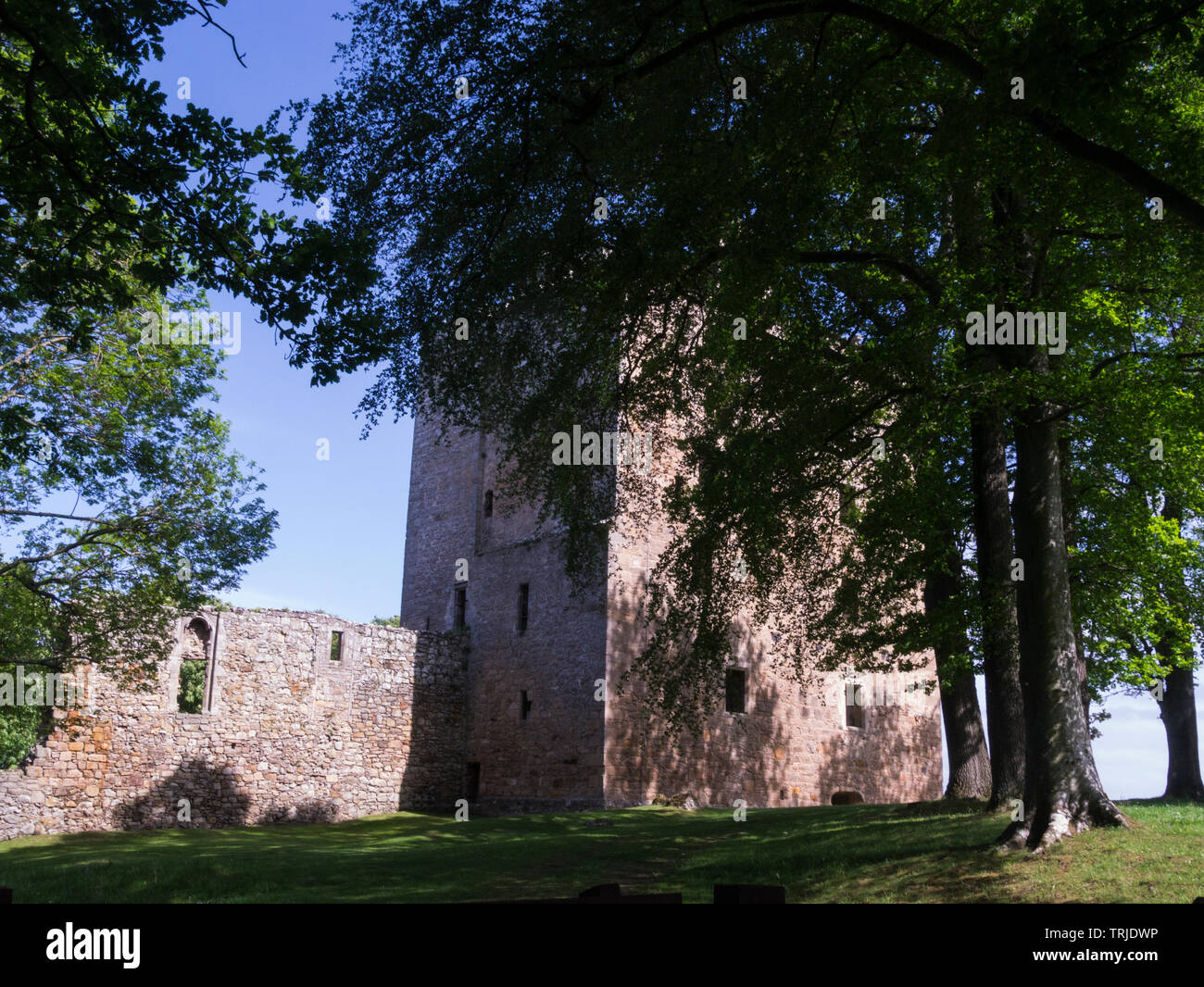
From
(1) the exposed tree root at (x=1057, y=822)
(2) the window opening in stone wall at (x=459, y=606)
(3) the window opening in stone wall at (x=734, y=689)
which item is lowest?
(1) the exposed tree root at (x=1057, y=822)

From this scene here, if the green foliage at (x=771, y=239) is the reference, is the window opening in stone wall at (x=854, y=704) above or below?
below

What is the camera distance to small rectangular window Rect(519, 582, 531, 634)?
84.7 feet

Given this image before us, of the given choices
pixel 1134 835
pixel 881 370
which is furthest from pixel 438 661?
pixel 1134 835

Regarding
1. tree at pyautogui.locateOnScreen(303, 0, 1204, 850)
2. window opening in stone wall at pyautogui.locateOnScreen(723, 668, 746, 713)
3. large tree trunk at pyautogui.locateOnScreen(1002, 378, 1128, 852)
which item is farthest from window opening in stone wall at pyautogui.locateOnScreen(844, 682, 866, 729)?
large tree trunk at pyautogui.locateOnScreen(1002, 378, 1128, 852)

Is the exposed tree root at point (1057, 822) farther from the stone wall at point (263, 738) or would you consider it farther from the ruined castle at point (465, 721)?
the stone wall at point (263, 738)

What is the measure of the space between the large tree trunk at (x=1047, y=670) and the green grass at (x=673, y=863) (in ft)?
1.12

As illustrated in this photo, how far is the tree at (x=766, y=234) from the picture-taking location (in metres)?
10.4

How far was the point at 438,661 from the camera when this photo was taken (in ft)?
89.1

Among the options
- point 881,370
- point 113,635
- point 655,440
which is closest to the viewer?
point 881,370

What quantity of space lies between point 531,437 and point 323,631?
43.1 feet

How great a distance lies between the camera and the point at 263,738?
2353 cm

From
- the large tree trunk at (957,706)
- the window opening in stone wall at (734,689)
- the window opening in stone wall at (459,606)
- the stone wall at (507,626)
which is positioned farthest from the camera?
the window opening in stone wall at (459,606)

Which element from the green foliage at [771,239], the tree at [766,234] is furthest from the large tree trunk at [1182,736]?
the tree at [766,234]

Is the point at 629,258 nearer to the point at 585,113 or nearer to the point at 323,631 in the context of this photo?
the point at 585,113
